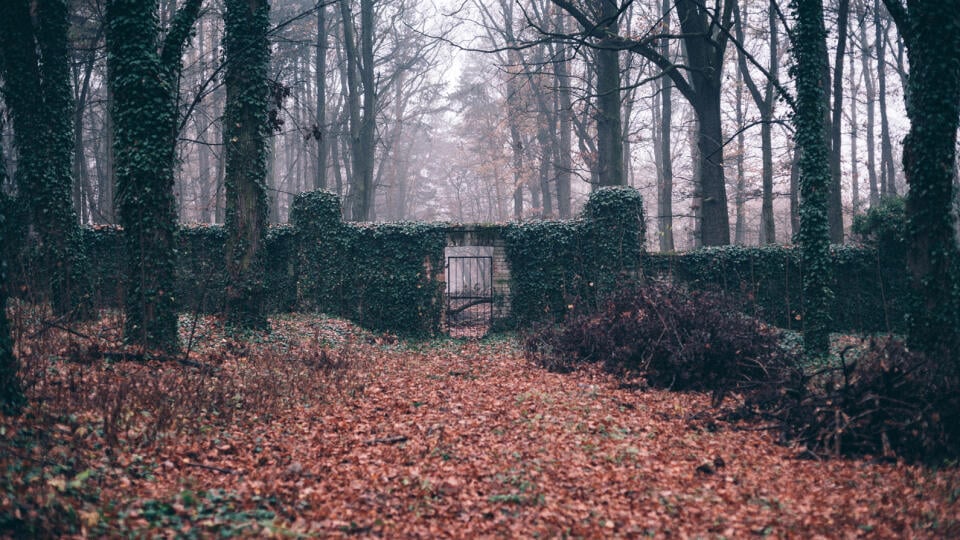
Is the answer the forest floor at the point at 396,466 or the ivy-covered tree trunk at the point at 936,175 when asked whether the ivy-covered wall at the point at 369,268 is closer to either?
the forest floor at the point at 396,466

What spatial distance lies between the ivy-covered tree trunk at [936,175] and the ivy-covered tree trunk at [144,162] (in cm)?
1012

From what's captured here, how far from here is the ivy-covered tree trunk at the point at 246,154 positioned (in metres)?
10.2

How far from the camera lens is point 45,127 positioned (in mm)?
9633

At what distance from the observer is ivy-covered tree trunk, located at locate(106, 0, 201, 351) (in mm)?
7668

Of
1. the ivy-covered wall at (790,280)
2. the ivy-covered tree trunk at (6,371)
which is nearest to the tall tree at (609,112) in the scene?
the ivy-covered wall at (790,280)

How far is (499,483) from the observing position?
4.63 meters

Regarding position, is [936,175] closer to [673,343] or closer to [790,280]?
[673,343]

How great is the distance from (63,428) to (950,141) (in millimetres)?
10101

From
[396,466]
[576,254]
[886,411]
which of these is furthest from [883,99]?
[396,466]

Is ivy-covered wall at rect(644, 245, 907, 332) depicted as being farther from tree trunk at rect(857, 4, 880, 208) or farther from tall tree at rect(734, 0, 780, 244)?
tree trunk at rect(857, 4, 880, 208)

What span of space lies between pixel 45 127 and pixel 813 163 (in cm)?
1373

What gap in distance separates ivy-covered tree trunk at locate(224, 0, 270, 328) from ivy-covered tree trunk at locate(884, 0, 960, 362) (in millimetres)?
10543

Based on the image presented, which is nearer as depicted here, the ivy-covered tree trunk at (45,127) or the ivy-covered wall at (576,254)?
the ivy-covered tree trunk at (45,127)

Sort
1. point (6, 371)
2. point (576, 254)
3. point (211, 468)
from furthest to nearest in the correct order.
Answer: point (576, 254)
point (211, 468)
point (6, 371)
